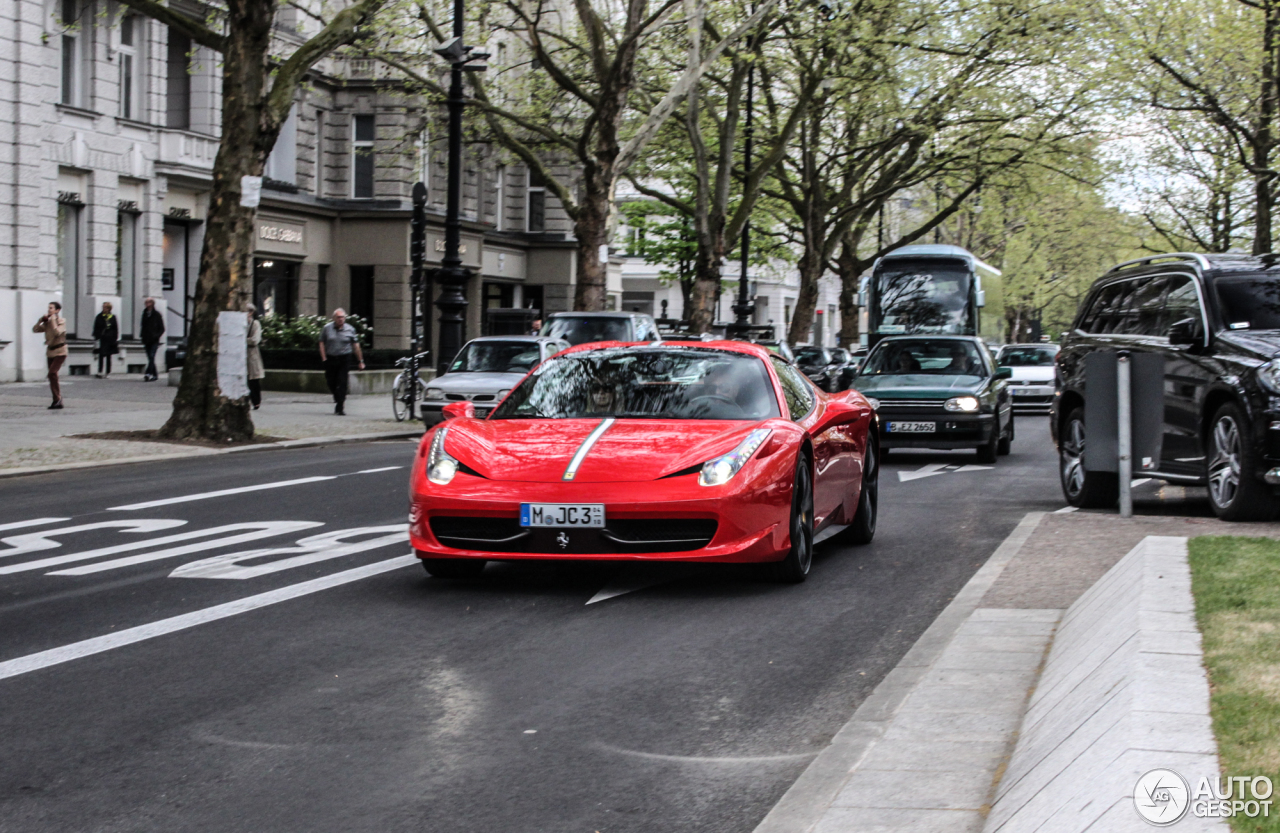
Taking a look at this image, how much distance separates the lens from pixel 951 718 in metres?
5.41

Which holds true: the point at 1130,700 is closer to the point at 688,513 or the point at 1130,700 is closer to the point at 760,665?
the point at 760,665

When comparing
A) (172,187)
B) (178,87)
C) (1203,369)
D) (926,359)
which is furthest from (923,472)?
(178,87)

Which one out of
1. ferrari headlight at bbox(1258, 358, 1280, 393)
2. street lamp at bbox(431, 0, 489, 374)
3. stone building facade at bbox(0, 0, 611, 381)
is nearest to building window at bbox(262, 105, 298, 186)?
stone building facade at bbox(0, 0, 611, 381)

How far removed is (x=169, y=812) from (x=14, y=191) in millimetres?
28310

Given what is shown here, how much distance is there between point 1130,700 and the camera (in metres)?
4.31

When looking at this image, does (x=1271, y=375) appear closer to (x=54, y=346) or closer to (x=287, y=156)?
(x=54, y=346)

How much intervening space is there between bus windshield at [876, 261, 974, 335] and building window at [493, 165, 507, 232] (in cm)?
1861

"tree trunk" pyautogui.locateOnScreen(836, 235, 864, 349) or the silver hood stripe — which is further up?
"tree trunk" pyautogui.locateOnScreen(836, 235, 864, 349)

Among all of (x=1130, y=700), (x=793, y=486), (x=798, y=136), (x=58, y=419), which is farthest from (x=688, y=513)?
(x=798, y=136)

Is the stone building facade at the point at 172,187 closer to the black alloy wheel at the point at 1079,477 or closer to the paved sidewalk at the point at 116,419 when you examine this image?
the paved sidewalk at the point at 116,419

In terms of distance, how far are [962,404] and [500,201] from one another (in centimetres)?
3739

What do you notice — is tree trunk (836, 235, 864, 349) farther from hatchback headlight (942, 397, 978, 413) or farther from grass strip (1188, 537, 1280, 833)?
grass strip (1188, 537, 1280, 833)

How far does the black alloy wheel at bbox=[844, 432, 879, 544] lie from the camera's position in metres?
10.5

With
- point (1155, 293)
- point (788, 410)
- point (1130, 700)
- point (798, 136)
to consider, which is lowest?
point (1130, 700)
